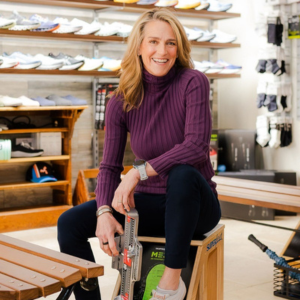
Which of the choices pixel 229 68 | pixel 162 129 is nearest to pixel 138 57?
pixel 162 129

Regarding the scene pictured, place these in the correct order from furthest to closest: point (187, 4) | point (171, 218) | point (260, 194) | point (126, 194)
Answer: point (187, 4) → point (260, 194) → point (126, 194) → point (171, 218)

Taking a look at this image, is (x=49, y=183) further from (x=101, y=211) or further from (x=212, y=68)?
(x=101, y=211)

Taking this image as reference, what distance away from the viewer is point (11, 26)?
15.4 ft

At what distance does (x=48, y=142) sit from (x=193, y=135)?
3.03 meters

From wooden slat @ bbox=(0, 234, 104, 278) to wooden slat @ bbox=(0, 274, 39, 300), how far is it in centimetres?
20

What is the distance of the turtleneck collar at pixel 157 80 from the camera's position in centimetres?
237

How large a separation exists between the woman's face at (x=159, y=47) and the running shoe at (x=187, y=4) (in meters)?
3.39

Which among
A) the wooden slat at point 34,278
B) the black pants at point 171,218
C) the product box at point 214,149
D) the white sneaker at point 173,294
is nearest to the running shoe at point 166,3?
the product box at point 214,149

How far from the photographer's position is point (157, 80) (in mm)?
2369

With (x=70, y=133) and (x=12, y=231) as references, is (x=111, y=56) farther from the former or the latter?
(x=12, y=231)

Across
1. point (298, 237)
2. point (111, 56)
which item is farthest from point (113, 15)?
point (298, 237)

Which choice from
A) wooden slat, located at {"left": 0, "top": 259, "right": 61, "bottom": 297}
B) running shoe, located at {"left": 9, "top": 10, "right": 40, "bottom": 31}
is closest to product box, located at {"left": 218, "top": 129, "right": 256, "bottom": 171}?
running shoe, located at {"left": 9, "top": 10, "right": 40, "bottom": 31}

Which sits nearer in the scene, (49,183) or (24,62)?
(24,62)

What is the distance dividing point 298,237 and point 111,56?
289cm
